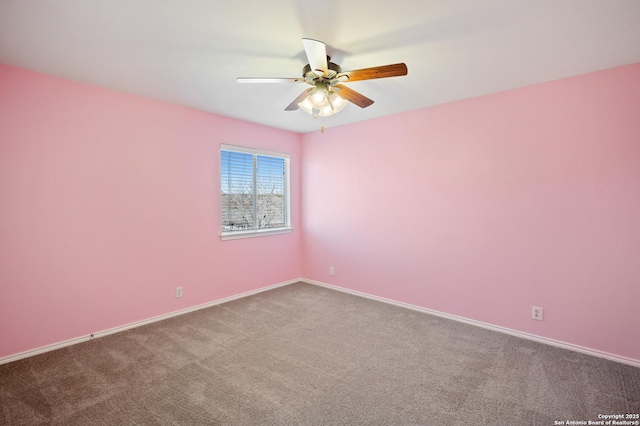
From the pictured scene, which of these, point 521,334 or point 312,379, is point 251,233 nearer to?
point 312,379

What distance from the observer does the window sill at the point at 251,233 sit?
3806mm

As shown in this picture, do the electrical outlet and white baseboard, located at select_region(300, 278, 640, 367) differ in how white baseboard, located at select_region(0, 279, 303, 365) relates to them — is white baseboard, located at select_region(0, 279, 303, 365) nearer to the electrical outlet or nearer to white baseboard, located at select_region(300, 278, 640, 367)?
white baseboard, located at select_region(300, 278, 640, 367)

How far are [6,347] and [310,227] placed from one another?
3.41m

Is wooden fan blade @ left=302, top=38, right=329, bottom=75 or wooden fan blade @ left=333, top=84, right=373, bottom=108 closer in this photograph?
wooden fan blade @ left=302, top=38, right=329, bottom=75

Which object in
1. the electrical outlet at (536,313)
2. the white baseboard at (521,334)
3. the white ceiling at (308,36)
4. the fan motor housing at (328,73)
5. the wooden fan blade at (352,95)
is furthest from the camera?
the electrical outlet at (536,313)

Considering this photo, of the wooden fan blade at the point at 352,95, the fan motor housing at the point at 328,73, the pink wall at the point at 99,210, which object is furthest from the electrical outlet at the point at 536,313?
the pink wall at the point at 99,210

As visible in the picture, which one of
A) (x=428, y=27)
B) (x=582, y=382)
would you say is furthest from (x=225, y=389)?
(x=428, y=27)

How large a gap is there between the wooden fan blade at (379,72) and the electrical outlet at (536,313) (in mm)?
2477

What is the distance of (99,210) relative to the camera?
278cm

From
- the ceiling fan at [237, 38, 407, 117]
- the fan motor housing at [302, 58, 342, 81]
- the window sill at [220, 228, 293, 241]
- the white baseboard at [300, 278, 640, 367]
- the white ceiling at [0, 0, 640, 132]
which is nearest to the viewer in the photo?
the white ceiling at [0, 0, 640, 132]

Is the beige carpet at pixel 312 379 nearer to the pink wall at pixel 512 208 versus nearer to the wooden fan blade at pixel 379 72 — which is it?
the pink wall at pixel 512 208

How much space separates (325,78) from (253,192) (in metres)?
2.44

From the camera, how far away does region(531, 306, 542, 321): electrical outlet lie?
271 centimetres

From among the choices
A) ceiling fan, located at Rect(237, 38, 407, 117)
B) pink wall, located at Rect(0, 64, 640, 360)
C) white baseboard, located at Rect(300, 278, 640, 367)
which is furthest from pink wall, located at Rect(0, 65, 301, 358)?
white baseboard, located at Rect(300, 278, 640, 367)
